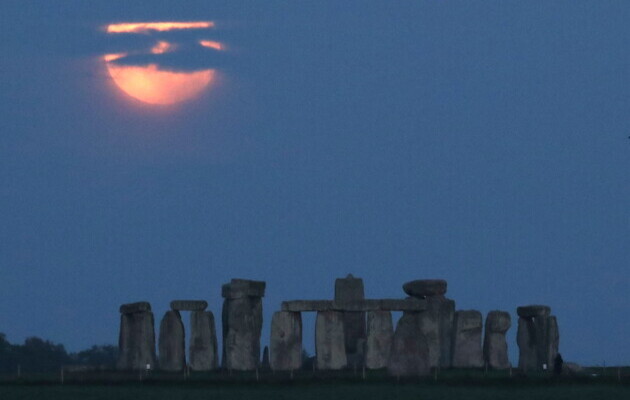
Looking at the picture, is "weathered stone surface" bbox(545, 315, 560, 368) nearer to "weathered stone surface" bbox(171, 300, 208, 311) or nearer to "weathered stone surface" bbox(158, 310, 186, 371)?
"weathered stone surface" bbox(171, 300, 208, 311)

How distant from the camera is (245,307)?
149 feet

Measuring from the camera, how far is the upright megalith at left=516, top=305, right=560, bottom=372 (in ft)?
146

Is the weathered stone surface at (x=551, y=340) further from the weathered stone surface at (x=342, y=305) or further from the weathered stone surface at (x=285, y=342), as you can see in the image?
the weathered stone surface at (x=285, y=342)

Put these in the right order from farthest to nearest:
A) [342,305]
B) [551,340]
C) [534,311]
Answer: [342,305], [534,311], [551,340]

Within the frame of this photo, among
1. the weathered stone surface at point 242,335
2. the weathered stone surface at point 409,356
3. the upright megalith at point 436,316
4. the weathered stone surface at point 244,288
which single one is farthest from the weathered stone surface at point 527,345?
the weathered stone surface at point 244,288

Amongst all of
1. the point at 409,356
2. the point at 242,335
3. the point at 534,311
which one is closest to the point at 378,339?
the point at 242,335

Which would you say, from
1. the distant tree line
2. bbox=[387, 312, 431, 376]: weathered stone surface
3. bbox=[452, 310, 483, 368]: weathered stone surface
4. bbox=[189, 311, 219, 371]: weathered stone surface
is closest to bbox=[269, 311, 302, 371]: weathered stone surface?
bbox=[189, 311, 219, 371]: weathered stone surface

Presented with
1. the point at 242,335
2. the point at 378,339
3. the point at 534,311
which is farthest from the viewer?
the point at 242,335

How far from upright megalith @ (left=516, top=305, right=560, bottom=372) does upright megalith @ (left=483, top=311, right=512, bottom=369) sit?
1.51 ft

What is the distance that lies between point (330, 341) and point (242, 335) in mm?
2701

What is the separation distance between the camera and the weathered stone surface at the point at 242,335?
45.0 metres

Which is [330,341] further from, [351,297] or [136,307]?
[136,307]

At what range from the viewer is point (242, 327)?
45.3 meters

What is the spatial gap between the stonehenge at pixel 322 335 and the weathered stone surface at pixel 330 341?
0.03 meters
